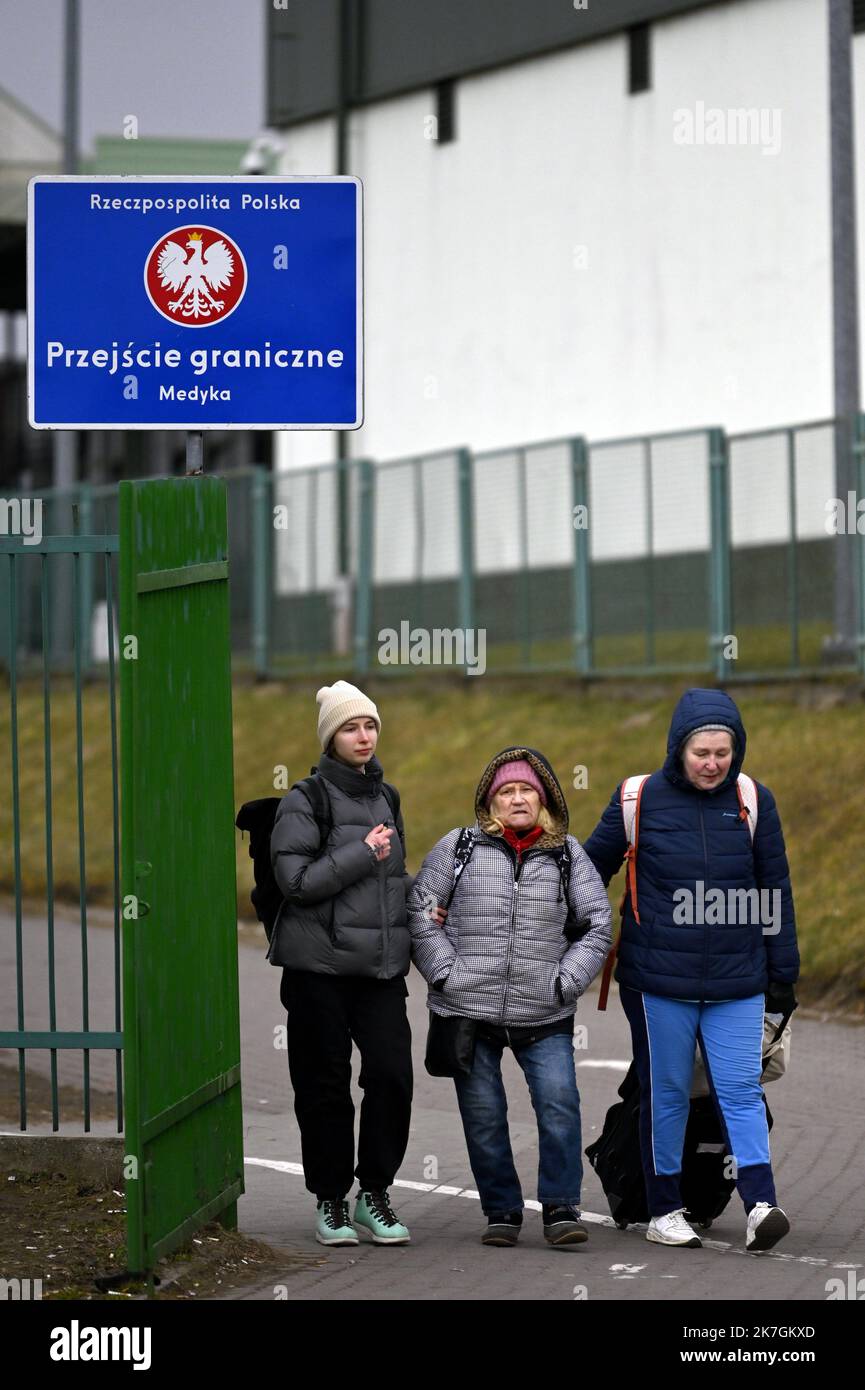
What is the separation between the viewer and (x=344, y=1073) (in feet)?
24.2

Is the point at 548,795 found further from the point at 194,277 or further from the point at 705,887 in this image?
Answer: the point at 194,277

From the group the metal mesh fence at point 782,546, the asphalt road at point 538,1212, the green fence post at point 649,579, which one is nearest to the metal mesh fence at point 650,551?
the green fence post at point 649,579

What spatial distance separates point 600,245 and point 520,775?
19.9m

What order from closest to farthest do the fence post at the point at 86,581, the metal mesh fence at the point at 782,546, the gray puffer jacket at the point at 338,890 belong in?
the gray puffer jacket at the point at 338,890
the metal mesh fence at the point at 782,546
the fence post at the point at 86,581

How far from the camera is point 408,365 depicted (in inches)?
1172

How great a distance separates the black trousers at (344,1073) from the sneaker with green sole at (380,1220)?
0.05 m

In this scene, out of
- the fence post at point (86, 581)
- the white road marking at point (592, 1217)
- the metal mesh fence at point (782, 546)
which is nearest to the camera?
the white road marking at point (592, 1217)

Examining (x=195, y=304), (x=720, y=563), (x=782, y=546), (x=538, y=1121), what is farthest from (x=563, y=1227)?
(x=720, y=563)

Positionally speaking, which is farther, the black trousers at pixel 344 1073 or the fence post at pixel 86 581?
the fence post at pixel 86 581

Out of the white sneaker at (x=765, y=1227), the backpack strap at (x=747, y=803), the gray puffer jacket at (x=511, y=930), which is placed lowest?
the white sneaker at (x=765, y=1227)

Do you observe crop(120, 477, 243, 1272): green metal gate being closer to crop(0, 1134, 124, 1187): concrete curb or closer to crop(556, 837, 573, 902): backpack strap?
crop(0, 1134, 124, 1187): concrete curb

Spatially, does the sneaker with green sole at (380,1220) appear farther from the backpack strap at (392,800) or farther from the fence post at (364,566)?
the fence post at (364,566)

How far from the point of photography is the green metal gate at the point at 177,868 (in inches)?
248
